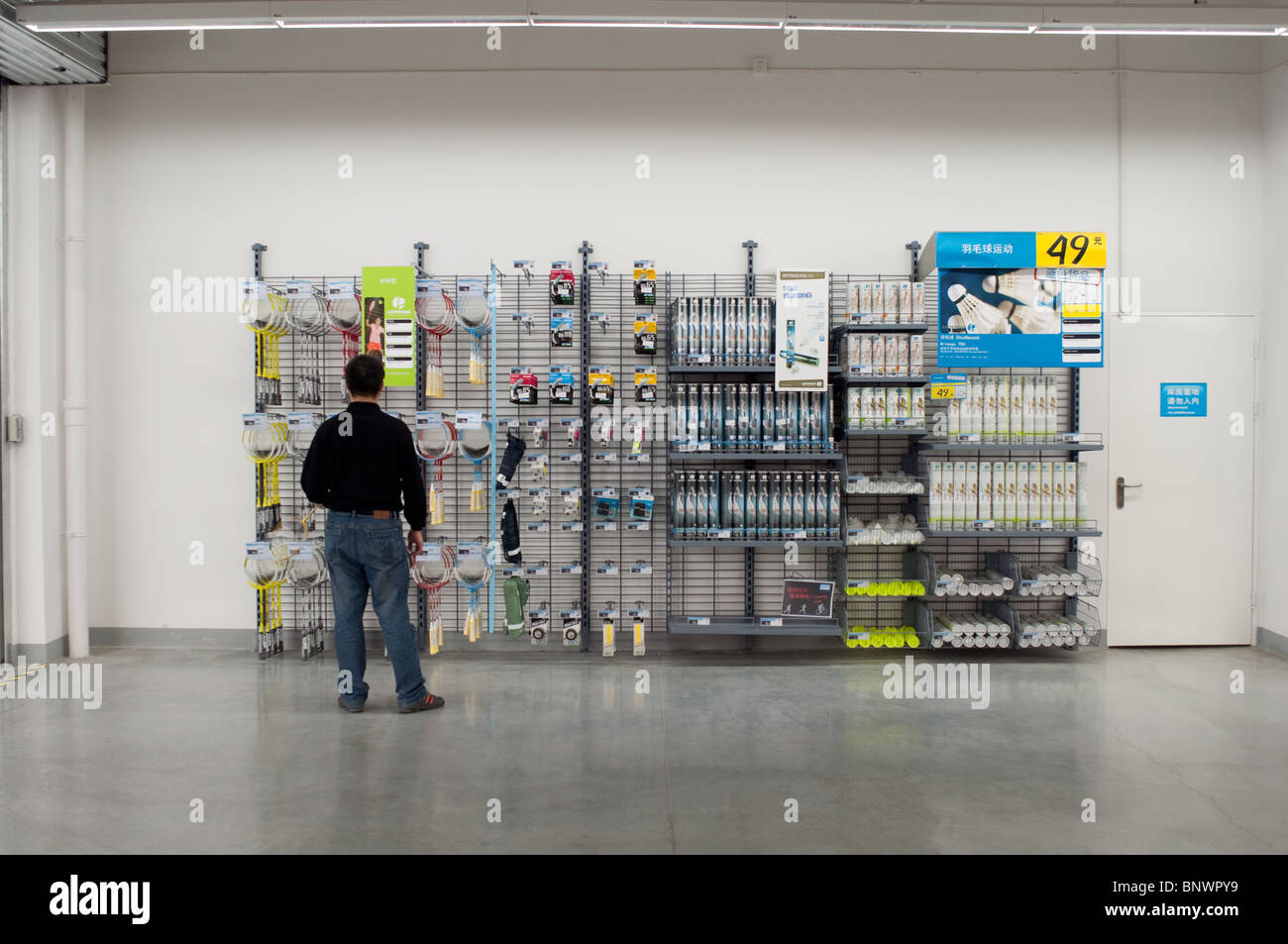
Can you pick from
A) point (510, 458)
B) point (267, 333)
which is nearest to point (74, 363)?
point (267, 333)

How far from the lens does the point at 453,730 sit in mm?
4277

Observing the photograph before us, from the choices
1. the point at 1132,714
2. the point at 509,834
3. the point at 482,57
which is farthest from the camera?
the point at 482,57

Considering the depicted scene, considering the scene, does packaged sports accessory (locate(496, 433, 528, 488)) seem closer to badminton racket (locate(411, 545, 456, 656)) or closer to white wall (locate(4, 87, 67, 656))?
badminton racket (locate(411, 545, 456, 656))

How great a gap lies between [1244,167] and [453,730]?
21.3ft

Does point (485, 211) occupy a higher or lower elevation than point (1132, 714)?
higher

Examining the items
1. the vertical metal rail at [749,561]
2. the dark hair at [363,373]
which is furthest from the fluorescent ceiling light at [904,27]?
the dark hair at [363,373]

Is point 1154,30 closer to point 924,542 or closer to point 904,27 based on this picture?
point 904,27

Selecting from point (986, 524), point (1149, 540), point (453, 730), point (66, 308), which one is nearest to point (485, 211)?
point (66, 308)

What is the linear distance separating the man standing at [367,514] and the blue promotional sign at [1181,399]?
509 cm

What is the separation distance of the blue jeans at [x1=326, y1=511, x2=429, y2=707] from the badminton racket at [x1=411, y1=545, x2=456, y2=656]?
0.82 meters

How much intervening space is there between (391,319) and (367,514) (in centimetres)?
154

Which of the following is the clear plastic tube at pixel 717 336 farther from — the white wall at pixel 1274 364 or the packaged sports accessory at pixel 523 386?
the white wall at pixel 1274 364

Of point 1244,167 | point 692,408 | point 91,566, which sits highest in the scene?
point 1244,167

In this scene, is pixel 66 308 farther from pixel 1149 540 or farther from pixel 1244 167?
pixel 1244 167
